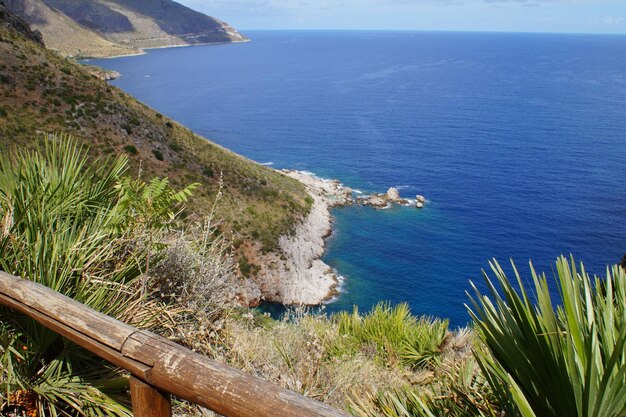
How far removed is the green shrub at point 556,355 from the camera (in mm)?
2143

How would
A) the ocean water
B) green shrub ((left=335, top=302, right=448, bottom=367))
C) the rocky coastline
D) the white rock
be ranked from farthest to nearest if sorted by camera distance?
1. the white rock
2. the ocean water
3. the rocky coastline
4. green shrub ((left=335, top=302, right=448, bottom=367))

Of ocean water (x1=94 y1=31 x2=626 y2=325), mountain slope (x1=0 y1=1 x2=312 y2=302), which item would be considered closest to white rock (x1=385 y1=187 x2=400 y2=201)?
ocean water (x1=94 y1=31 x2=626 y2=325)

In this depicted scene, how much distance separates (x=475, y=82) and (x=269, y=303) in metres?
101

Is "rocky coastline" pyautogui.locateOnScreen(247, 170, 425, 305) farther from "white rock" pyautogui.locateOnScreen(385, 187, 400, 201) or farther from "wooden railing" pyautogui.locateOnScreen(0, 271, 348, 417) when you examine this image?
"wooden railing" pyautogui.locateOnScreen(0, 271, 348, 417)

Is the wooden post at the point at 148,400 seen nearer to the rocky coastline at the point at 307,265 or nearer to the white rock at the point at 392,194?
the rocky coastline at the point at 307,265

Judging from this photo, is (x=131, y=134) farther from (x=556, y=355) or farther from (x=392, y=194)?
(x=556, y=355)

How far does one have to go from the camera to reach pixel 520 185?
180 ft

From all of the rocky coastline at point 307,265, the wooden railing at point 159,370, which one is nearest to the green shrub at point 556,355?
the wooden railing at point 159,370

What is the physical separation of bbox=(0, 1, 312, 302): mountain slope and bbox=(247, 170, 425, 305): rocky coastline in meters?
0.92

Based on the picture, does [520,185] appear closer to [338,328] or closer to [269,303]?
[269,303]

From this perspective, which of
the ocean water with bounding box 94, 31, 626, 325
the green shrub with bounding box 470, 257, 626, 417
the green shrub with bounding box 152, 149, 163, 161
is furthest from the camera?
the ocean water with bounding box 94, 31, 626, 325

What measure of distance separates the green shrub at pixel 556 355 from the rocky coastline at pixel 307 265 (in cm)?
2773

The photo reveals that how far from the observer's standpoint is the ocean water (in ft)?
131

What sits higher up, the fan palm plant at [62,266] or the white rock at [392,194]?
the fan palm plant at [62,266]
